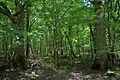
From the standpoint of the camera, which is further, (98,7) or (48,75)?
(98,7)

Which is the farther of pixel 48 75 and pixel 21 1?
pixel 21 1

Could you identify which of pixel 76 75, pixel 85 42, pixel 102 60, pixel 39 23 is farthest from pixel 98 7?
pixel 85 42

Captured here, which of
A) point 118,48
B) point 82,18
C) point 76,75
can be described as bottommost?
point 76,75

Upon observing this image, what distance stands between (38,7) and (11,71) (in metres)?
7.13

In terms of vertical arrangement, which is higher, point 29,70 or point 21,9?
point 21,9

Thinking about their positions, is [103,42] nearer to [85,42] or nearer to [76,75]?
[76,75]

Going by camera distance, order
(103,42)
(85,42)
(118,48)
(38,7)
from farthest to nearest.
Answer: (85,42), (38,7), (103,42), (118,48)

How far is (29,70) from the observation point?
44.3 ft

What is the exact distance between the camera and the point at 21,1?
13.5 meters

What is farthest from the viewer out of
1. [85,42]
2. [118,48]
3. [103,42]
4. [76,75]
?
[85,42]

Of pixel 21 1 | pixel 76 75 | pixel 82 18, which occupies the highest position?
pixel 21 1

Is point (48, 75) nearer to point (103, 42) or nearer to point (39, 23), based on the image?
point (103, 42)

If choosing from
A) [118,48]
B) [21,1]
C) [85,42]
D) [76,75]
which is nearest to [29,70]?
[76,75]

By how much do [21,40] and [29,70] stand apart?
2433mm
